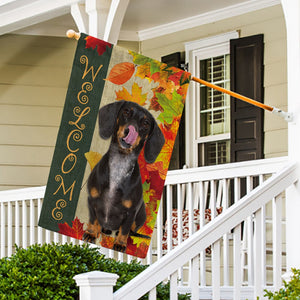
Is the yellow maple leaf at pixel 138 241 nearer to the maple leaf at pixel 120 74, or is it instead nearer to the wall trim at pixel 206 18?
the maple leaf at pixel 120 74

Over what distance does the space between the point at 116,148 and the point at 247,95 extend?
3.08 meters

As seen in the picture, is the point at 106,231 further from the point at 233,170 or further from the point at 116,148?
the point at 233,170

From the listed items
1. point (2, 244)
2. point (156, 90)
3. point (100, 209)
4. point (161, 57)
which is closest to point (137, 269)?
point (100, 209)

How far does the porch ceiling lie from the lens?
6.73m

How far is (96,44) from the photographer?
4.11 m

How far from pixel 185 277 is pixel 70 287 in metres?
3.49

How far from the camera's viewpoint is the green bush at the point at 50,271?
3.99 metres

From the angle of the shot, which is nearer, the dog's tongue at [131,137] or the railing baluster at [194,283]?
the railing baluster at [194,283]

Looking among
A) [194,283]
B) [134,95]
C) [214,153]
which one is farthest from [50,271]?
[214,153]

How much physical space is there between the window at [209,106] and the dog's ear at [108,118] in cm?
321

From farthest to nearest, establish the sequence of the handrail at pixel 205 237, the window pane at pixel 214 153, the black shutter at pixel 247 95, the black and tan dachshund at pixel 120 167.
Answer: the window pane at pixel 214 153, the black shutter at pixel 247 95, the black and tan dachshund at pixel 120 167, the handrail at pixel 205 237

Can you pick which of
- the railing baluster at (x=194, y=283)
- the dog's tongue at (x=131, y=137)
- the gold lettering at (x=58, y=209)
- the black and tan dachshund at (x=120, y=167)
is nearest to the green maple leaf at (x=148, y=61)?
the black and tan dachshund at (x=120, y=167)

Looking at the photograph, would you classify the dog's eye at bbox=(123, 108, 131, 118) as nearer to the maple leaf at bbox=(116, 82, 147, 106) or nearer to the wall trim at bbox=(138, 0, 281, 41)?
the maple leaf at bbox=(116, 82, 147, 106)

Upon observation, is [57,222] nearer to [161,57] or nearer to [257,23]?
[257,23]
